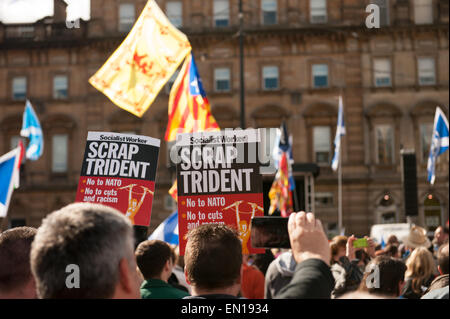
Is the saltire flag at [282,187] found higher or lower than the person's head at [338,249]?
higher

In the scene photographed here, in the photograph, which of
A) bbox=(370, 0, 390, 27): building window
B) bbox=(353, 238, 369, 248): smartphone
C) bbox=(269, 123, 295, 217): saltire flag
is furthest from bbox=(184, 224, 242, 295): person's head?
bbox=(370, 0, 390, 27): building window

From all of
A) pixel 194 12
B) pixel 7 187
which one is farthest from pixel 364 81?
pixel 7 187

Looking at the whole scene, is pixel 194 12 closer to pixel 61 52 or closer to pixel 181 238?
pixel 61 52

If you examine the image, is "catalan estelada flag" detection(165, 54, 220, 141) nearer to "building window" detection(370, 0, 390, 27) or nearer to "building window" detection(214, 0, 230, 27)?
"building window" detection(214, 0, 230, 27)

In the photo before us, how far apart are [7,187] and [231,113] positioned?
24.5 meters

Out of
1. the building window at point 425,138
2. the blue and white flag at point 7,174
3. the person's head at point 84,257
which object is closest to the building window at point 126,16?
the building window at point 425,138

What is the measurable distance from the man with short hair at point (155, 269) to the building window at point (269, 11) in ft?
103

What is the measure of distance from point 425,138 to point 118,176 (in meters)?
29.8

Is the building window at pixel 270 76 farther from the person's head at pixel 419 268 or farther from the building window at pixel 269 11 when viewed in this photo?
the person's head at pixel 419 268

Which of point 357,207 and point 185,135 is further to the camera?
point 357,207

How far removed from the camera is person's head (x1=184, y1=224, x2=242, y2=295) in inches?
120

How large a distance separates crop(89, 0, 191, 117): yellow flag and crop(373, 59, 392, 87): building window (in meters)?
25.5

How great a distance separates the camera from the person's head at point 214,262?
3043mm

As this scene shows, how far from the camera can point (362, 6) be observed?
34.6 m
